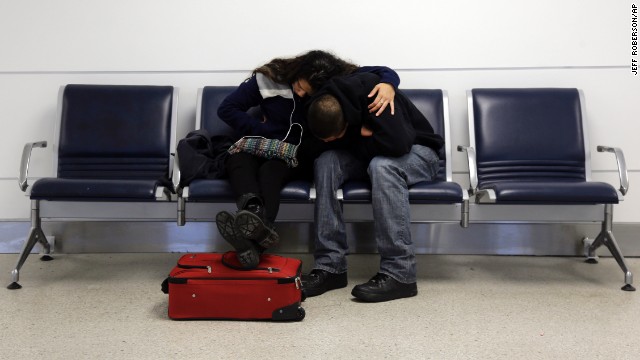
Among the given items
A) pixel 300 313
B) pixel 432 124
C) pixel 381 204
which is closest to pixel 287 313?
pixel 300 313

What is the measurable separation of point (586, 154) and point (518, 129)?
0.36 metres

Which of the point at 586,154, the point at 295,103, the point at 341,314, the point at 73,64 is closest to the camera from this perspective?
the point at 341,314

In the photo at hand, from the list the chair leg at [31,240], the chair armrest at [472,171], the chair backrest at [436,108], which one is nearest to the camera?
the chair leg at [31,240]

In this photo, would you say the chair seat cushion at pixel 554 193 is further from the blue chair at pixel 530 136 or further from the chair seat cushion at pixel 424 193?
the blue chair at pixel 530 136

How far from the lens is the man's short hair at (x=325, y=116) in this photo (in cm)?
286

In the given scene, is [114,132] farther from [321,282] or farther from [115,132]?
[321,282]

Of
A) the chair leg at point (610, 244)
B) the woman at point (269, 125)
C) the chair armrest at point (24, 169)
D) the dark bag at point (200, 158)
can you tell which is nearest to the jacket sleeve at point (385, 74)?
the woman at point (269, 125)

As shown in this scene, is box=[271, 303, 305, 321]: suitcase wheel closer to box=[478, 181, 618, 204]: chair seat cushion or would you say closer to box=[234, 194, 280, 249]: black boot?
box=[234, 194, 280, 249]: black boot

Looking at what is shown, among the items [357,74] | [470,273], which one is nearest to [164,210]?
[357,74]

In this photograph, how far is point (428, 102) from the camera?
357 centimetres

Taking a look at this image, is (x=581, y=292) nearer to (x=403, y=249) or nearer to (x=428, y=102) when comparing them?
(x=403, y=249)

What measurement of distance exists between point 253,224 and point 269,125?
0.87 metres

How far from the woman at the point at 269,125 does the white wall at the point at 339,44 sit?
0.51 metres

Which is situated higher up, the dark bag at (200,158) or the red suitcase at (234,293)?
the dark bag at (200,158)
